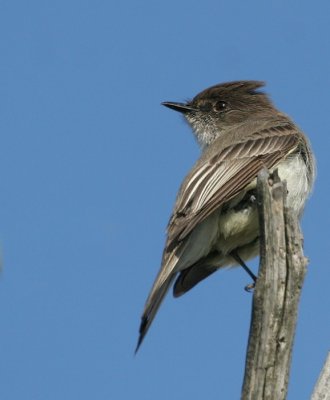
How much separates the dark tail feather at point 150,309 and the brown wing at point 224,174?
0.53m

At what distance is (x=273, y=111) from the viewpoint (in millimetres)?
10992

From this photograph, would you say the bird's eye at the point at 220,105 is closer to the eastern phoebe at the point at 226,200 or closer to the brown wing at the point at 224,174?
the eastern phoebe at the point at 226,200

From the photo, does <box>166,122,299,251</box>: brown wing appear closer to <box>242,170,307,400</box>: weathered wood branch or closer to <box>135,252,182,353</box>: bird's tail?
<box>135,252,182,353</box>: bird's tail

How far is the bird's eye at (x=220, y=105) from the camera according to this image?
11.2 m

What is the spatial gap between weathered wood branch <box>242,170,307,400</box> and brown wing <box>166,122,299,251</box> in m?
2.29

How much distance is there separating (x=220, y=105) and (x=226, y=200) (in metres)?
3.19

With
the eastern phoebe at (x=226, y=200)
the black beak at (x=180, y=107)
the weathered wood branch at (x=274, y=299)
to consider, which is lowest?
the weathered wood branch at (x=274, y=299)

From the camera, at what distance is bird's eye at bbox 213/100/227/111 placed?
1116 centimetres

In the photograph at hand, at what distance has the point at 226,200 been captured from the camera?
8.26 m

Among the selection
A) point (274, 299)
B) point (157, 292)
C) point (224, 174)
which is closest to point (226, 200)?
point (224, 174)

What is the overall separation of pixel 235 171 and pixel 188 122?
8.97 feet

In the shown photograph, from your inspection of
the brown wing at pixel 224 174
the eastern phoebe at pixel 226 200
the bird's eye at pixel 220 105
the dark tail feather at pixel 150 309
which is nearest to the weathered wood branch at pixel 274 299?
the dark tail feather at pixel 150 309

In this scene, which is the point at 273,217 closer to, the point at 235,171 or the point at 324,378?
the point at 324,378

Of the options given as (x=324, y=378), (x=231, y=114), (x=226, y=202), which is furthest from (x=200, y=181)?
(x=324, y=378)
